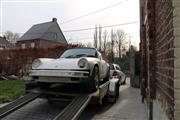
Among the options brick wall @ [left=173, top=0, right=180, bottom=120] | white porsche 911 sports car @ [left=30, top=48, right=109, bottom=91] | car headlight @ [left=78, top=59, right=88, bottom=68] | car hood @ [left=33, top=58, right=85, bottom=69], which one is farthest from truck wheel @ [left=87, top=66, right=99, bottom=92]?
brick wall @ [left=173, top=0, right=180, bottom=120]

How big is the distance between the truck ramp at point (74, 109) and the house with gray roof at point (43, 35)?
4225 centimetres

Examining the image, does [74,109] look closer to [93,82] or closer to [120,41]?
[93,82]

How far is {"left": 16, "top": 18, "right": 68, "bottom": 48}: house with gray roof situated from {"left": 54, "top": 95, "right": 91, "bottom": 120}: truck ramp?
42250 mm

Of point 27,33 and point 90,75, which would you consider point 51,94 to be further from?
point 27,33

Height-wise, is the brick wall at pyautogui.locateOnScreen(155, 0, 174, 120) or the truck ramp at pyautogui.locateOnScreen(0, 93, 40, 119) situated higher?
the brick wall at pyautogui.locateOnScreen(155, 0, 174, 120)

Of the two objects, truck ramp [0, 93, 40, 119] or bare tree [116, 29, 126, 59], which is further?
bare tree [116, 29, 126, 59]

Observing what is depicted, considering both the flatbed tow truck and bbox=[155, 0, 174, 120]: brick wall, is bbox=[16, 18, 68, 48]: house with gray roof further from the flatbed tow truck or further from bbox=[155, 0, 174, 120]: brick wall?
bbox=[155, 0, 174, 120]: brick wall

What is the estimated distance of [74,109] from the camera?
241 inches

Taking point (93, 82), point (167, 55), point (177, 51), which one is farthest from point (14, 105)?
point (177, 51)

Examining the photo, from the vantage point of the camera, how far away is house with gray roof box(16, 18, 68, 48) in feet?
163

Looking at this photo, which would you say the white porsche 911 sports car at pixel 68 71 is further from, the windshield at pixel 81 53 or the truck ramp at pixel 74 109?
the windshield at pixel 81 53

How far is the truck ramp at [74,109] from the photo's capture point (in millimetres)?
5637

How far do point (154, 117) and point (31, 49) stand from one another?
16.8m

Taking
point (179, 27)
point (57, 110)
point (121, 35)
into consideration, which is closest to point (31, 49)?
point (57, 110)
